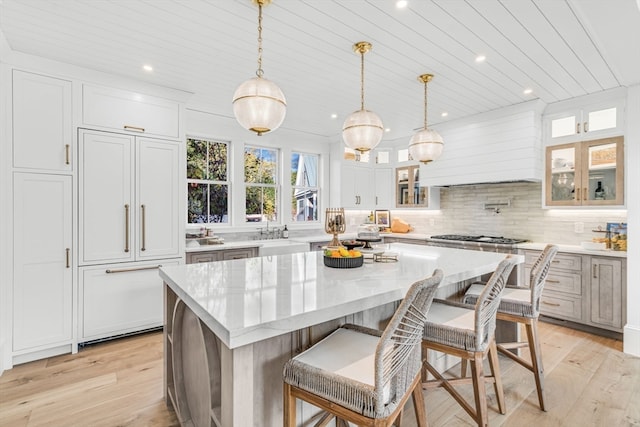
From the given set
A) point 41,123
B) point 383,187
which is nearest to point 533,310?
point 383,187

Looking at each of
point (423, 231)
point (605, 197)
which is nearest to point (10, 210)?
point (423, 231)

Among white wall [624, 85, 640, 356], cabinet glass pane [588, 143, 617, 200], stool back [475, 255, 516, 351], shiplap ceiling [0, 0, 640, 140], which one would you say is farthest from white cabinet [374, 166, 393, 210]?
stool back [475, 255, 516, 351]

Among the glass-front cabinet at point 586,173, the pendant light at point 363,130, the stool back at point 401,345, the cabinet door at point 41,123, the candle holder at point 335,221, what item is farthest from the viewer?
the glass-front cabinet at point 586,173

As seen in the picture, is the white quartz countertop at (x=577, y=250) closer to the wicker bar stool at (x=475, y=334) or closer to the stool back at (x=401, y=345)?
the wicker bar stool at (x=475, y=334)

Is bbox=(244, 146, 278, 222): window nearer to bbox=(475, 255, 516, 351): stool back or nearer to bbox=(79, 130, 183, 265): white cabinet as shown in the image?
bbox=(79, 130, 183, 265): white cabinet

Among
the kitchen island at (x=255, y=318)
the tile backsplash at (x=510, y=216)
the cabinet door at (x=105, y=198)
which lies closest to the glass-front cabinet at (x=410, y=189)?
the tile backsplash at (x=510, y=216)

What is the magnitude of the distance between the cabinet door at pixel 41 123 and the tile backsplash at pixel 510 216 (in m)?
5.04

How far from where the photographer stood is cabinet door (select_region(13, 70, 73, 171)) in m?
2.68

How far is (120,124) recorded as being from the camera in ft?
10.3

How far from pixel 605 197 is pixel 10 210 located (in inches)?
227

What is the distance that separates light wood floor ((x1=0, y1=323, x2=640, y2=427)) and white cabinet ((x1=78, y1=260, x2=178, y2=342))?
0.69 feet

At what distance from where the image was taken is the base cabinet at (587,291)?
3207mm

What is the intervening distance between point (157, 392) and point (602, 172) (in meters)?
4.82

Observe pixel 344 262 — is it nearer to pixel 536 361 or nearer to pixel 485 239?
pixel 536 361
